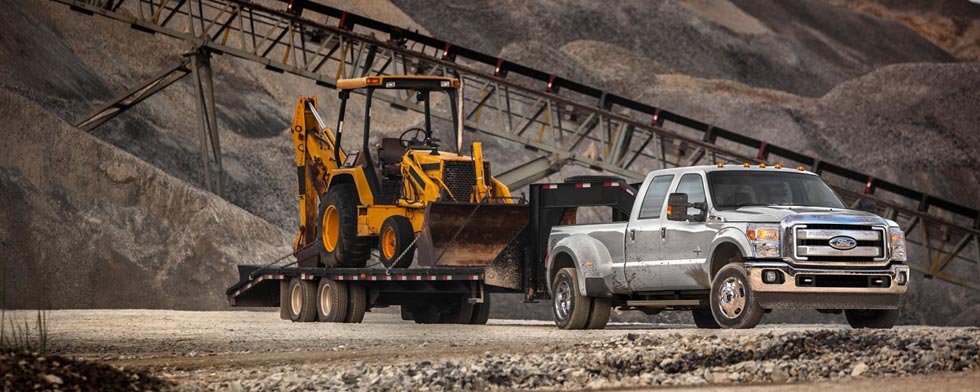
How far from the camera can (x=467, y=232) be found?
19.3m

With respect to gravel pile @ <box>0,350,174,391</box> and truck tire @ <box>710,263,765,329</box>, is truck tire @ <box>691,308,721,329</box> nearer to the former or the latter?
truck tire @ <box>710,263,765,329</box>

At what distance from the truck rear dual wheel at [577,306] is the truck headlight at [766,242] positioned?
2.93 meters

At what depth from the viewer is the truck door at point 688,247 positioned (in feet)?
49.4

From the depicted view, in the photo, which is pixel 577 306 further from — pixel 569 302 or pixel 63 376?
pixel 63 376

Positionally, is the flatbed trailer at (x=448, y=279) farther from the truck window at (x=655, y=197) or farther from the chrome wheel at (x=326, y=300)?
the truck window at (x=655, y=197)

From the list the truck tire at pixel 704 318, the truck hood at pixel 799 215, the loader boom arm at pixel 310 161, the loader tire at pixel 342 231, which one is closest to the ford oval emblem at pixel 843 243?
the truck hood at pixel 799 215

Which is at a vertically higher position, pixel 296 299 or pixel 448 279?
pixel 448 279

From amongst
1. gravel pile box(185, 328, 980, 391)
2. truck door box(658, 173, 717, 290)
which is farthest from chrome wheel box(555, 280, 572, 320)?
gravel pile box(185, 328, 980, 391)

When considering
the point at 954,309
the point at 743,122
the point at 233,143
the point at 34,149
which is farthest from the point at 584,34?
the point at 34,149

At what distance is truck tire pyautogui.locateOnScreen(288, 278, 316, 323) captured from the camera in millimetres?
20641

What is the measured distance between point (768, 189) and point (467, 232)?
5.03 m

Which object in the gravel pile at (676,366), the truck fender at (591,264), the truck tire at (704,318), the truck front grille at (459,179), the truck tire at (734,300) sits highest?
the truck front grille at (459,179)

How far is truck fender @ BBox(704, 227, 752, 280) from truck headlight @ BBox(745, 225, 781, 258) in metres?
0.06

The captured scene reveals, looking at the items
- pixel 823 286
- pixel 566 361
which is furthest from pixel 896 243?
pixel 566 361
